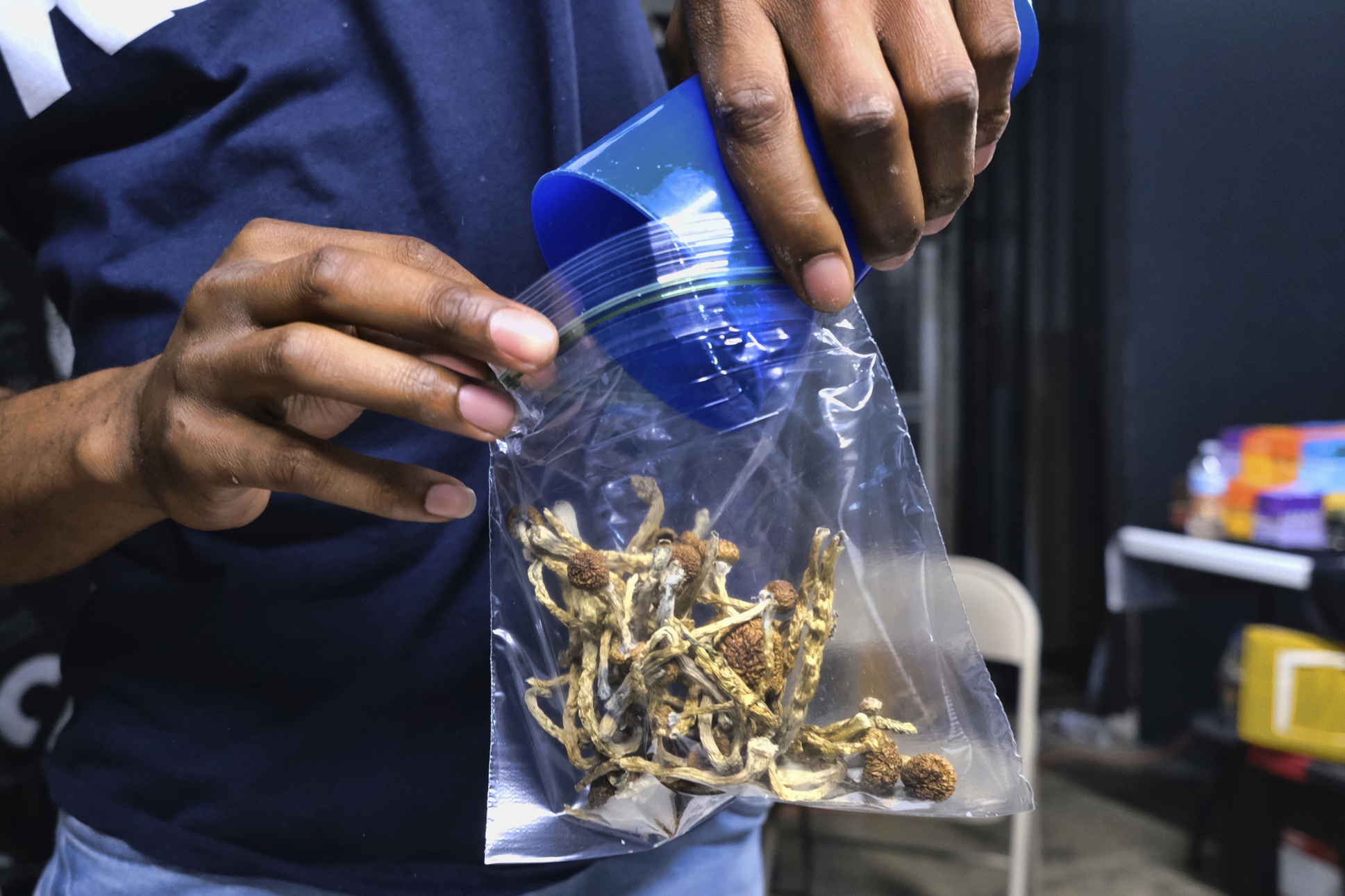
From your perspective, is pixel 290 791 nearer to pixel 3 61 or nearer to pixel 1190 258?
pixel 3 61

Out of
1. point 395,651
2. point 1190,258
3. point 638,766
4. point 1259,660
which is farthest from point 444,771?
point 1190,258

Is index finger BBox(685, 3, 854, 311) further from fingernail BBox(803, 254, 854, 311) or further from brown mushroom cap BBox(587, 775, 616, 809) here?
brown mushroom cap BBox(587, 775, 616, 809)

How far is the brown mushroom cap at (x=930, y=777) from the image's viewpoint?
37 centimetres

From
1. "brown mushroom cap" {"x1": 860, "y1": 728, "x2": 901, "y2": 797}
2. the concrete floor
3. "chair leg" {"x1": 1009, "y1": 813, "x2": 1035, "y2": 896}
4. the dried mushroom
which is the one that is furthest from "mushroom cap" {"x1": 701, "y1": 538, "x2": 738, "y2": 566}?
the concrete floor

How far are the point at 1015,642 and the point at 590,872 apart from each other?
49.0 inches

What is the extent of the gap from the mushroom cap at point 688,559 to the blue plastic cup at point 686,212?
70mm

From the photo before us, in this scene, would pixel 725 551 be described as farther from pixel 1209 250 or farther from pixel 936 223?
pixel 1209 250

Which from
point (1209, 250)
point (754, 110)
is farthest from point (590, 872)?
point (1209, 250)

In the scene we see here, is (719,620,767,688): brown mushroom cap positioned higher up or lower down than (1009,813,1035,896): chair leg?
higher up


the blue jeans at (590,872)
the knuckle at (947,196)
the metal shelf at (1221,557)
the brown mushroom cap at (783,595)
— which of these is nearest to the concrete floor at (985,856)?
the metal shelf at (1221,557)

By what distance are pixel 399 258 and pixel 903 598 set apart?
296mm

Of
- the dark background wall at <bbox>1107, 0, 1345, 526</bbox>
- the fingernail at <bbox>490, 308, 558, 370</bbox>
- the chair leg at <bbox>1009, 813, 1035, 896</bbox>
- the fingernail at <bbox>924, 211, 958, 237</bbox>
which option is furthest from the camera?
the dark background wall at <bbox>1107, 0, 1345, 526</bbox>

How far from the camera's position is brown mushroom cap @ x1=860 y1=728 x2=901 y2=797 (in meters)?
0.38

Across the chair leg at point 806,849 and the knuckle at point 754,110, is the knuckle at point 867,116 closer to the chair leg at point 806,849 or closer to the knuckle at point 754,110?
the knuckle at point 754,110
